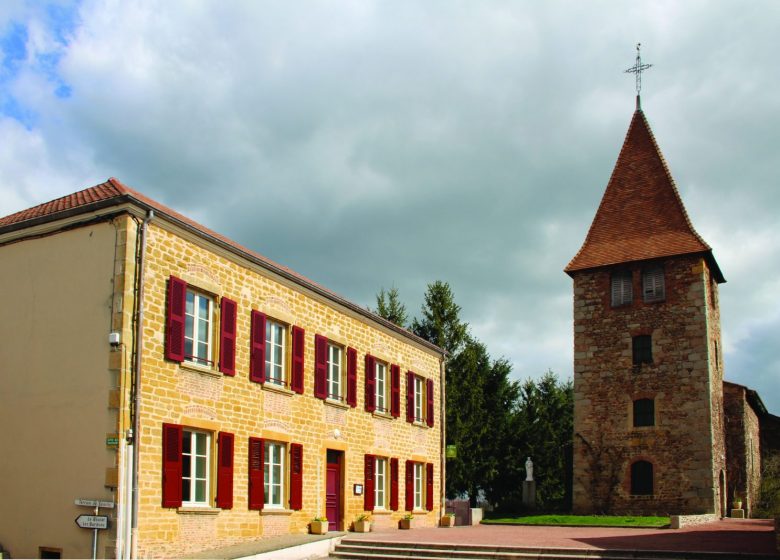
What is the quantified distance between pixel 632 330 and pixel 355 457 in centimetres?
1552

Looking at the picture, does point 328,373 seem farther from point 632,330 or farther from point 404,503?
point 632,330

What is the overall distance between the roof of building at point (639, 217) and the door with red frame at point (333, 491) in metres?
16.9

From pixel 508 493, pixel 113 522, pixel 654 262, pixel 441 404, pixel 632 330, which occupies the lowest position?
pixel 508 493

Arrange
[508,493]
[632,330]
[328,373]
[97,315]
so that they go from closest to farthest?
[97,315], [328,373], [632,330], [508,493]

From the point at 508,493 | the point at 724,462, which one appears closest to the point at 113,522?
the point at 724,462

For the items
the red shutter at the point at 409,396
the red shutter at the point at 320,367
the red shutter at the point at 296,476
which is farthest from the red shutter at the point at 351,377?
the red shutter at the point at 409,396

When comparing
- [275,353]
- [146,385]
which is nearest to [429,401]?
[275,353]

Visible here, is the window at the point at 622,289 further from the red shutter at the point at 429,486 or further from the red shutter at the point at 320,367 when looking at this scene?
the red shutter at the point at 320,367

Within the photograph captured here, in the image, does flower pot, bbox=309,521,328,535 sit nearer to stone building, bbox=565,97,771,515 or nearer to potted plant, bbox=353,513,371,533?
potted plant, bbox=353,513,371,533

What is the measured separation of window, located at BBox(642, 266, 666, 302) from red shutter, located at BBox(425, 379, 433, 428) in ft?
35.9

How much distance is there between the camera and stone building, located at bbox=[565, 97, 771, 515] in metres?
30.3

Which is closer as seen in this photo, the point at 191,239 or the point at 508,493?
the point at 191,239

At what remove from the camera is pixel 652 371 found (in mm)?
31578

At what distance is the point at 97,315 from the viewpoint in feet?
45.6
